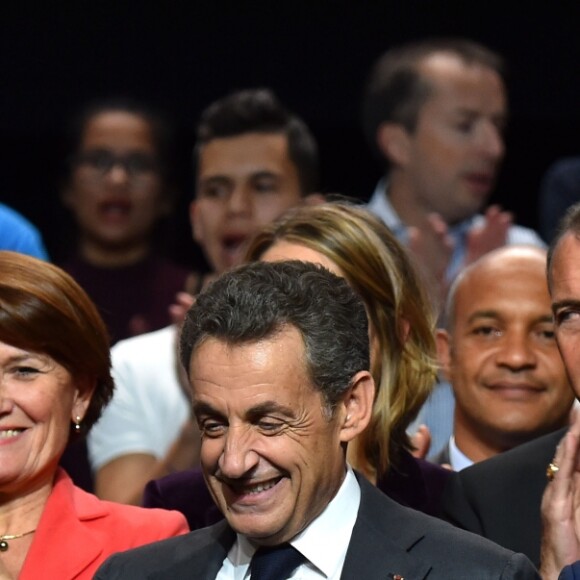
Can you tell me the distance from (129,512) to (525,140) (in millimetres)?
3143

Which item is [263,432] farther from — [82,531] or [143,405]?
[143,405]

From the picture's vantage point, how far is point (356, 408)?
8.32 feet

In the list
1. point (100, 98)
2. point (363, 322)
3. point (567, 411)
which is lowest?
point (567, 411)

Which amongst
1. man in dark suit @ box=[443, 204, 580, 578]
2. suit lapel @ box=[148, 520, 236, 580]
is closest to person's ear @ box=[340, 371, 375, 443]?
suit lapel @ box=[148, 520, 236, 580]

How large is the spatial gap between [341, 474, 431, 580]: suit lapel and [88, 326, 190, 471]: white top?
6.55 feet

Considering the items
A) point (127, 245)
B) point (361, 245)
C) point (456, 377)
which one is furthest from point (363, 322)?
point (127, 245)

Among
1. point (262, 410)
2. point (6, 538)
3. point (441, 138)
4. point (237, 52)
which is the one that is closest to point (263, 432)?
point (262, 410)

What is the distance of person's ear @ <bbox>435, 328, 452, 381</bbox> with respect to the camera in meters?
3.88

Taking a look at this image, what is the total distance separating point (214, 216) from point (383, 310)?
178cm

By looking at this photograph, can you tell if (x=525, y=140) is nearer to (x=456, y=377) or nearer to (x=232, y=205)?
(x=232, y=205)

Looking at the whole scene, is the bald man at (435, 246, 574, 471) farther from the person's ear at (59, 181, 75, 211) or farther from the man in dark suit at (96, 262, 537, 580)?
the person's ear at (59, 181, 75, 211)

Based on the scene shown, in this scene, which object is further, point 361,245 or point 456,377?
point 456,377

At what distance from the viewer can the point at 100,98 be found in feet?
18.5

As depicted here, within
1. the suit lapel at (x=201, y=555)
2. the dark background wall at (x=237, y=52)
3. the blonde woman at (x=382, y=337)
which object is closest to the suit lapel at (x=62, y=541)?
the blonde woman at (x=382, y=337)
